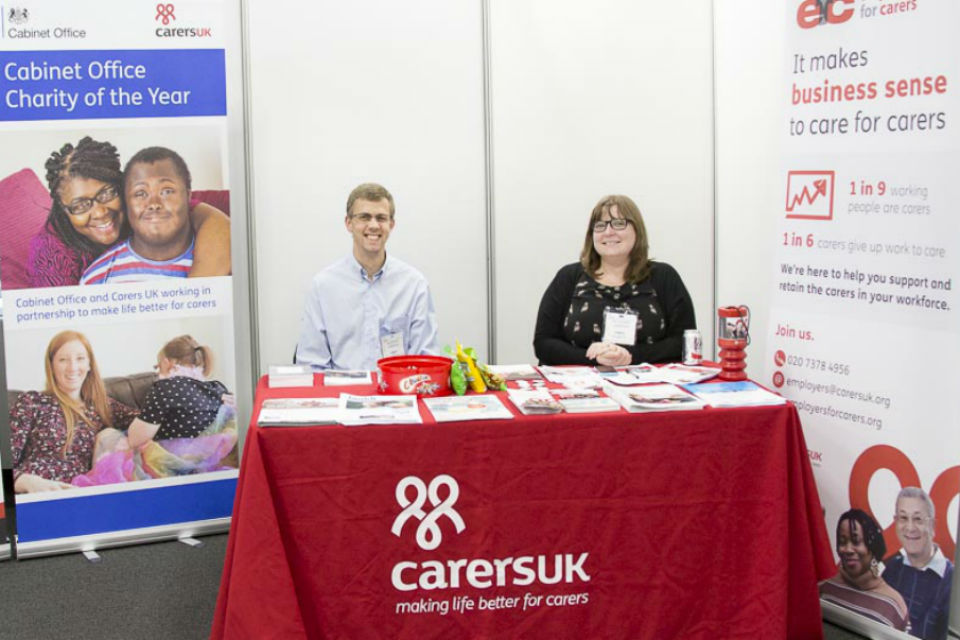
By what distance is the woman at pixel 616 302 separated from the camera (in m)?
3.70

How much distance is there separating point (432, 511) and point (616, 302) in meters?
1.38

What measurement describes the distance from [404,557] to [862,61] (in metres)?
2.02

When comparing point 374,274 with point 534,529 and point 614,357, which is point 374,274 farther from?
point 534,529

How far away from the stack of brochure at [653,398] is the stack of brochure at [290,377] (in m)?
0.94

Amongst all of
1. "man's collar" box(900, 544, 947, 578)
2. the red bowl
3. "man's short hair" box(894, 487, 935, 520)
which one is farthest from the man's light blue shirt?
"man's collar" box(900, 544, 947, 578)

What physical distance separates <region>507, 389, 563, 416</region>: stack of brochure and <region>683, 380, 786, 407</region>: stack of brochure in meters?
0.44

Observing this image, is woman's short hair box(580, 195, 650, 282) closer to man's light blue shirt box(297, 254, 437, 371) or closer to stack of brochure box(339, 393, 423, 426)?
man's light blue shirt box(297, 254, 437, 371)

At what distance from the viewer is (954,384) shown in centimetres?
288

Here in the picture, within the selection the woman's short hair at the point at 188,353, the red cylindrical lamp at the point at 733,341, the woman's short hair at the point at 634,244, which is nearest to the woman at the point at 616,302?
the woman's short hair at the point at 634,244

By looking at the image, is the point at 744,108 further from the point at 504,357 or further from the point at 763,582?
the point at 763,582

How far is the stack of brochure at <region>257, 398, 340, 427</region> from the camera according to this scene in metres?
2.63

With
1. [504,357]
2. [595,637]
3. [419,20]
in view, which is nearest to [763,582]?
[595,637]

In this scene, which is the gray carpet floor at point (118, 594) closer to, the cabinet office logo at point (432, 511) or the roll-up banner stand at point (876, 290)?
the roll-up banner stand at point (876, 290)

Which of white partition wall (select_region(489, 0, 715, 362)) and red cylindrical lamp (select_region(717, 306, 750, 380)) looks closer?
red cylindrical lamp (select_region(717, 306, 750, 380))
